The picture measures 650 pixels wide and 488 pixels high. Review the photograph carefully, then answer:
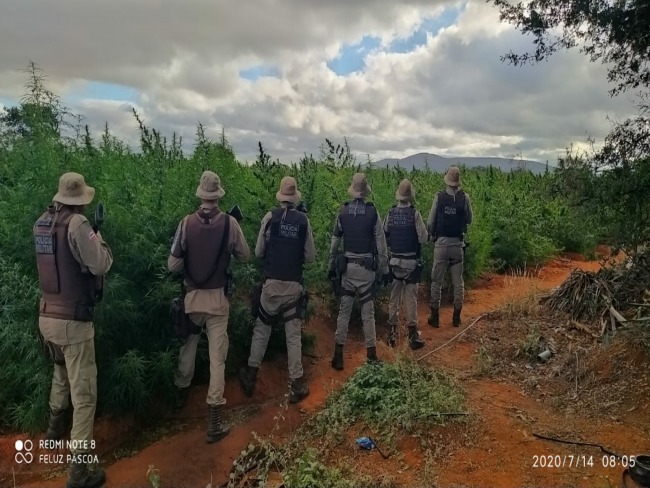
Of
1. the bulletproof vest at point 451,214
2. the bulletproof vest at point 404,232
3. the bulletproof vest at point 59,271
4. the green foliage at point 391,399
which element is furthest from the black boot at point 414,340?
the bulletproof vest at point 59,271

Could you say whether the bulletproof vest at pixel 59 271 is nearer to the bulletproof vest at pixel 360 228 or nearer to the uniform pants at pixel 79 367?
the uniform pants at pixel 79 367

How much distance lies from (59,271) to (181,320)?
4.27 feet

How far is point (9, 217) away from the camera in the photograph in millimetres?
5340

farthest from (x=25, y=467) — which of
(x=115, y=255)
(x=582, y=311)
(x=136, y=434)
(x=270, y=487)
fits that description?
(x=582, y=311)

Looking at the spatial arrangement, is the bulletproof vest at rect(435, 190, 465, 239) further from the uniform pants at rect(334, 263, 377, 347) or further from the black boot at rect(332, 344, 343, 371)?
the black boot at rect(332, 344, 343, 371)

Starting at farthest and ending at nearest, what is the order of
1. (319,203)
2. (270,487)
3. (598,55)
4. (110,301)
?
1. (319,203)
2. (598,55)
3. (110,301)
4. (270,487)

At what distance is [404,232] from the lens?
743cm

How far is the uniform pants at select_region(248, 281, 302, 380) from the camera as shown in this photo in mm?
5949

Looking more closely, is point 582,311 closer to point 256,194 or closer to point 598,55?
point 598,55

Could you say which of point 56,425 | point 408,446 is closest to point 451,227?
point 408,446

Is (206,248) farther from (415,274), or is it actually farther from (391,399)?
(415,274)

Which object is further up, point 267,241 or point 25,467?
point 267,241

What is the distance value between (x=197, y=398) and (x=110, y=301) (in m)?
1.71
